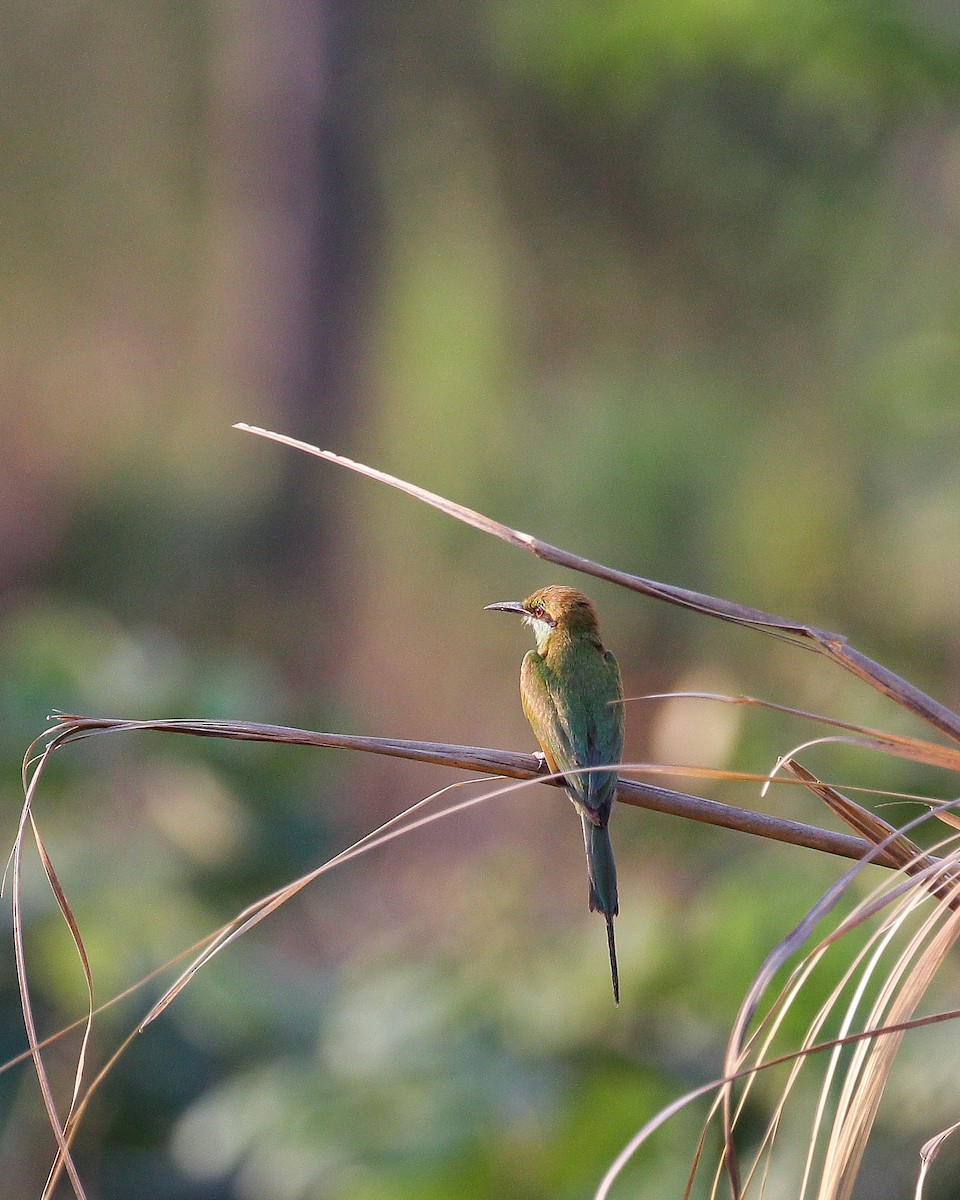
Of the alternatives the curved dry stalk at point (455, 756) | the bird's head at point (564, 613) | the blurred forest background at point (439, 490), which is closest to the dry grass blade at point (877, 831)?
the curved dry stalk at point (455, 756)

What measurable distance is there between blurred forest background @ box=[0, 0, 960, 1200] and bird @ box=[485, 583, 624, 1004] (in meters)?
0.31

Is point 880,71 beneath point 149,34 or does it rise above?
beneath

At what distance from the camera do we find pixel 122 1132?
338cm

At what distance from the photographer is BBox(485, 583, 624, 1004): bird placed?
1.43m

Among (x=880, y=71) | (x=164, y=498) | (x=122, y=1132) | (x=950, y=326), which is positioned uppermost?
(x=880, y=71)

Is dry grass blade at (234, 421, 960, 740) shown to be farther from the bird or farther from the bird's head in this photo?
the bird's head

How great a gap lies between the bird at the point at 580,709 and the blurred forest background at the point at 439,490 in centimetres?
31

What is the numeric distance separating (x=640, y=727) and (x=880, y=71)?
11.5 feet

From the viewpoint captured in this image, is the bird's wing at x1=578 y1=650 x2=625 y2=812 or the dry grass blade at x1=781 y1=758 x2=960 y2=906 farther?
the bird's wing at x1=578 y1=650 x2=625 y2=812

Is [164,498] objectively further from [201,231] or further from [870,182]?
[870,182]

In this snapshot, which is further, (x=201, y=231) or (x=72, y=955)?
(x=201, y=231)

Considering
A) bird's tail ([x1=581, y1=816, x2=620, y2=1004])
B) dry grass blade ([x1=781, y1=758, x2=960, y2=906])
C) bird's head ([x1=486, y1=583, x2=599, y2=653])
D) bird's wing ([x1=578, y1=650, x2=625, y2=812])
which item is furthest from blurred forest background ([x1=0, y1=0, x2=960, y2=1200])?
dry grass blade ([x1=781, y1=758, x2=960, y2=906])

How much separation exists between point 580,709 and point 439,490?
7.97m

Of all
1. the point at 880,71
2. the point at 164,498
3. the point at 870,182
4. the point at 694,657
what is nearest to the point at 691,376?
the point at 870,182
